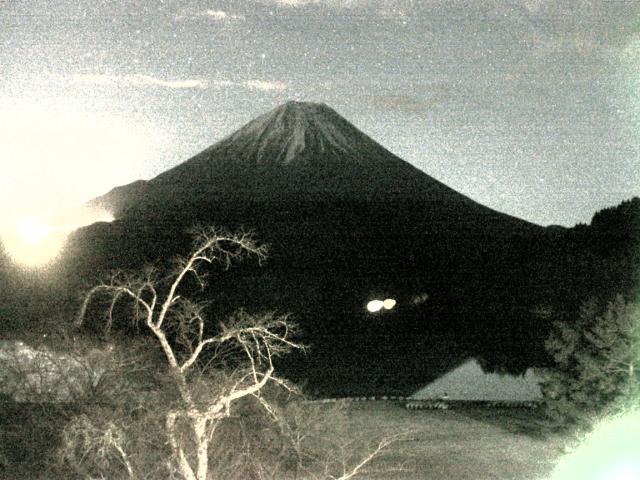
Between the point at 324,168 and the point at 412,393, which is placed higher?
the point at 324,168

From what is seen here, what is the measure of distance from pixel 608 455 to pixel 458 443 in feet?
10.7

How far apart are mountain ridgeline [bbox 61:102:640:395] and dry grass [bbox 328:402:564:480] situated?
2.96 meters

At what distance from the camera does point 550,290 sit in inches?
1152

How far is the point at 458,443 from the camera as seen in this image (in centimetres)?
1742

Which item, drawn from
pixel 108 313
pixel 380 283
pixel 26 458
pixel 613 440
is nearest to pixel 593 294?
pixel 613 440

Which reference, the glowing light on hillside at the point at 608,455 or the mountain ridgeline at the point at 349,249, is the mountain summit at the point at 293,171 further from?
the glowing light on hillside at the point at 608,455

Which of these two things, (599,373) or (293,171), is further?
(293,171)

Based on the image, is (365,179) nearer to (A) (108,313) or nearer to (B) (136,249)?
(B) (136,249)

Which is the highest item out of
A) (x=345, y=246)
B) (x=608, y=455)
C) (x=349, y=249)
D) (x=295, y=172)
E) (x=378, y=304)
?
(x=295, y=172)

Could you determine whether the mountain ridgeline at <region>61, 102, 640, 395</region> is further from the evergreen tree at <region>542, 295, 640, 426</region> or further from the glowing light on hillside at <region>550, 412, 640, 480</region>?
the glowing light on hillside at <region>550, 412, 640, 480</region>

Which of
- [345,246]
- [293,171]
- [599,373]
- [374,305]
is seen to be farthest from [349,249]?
[374,305]

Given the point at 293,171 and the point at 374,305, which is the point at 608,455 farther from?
the point at 293,171

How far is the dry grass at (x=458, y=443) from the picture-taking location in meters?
14.8

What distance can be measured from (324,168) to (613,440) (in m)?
72.7
